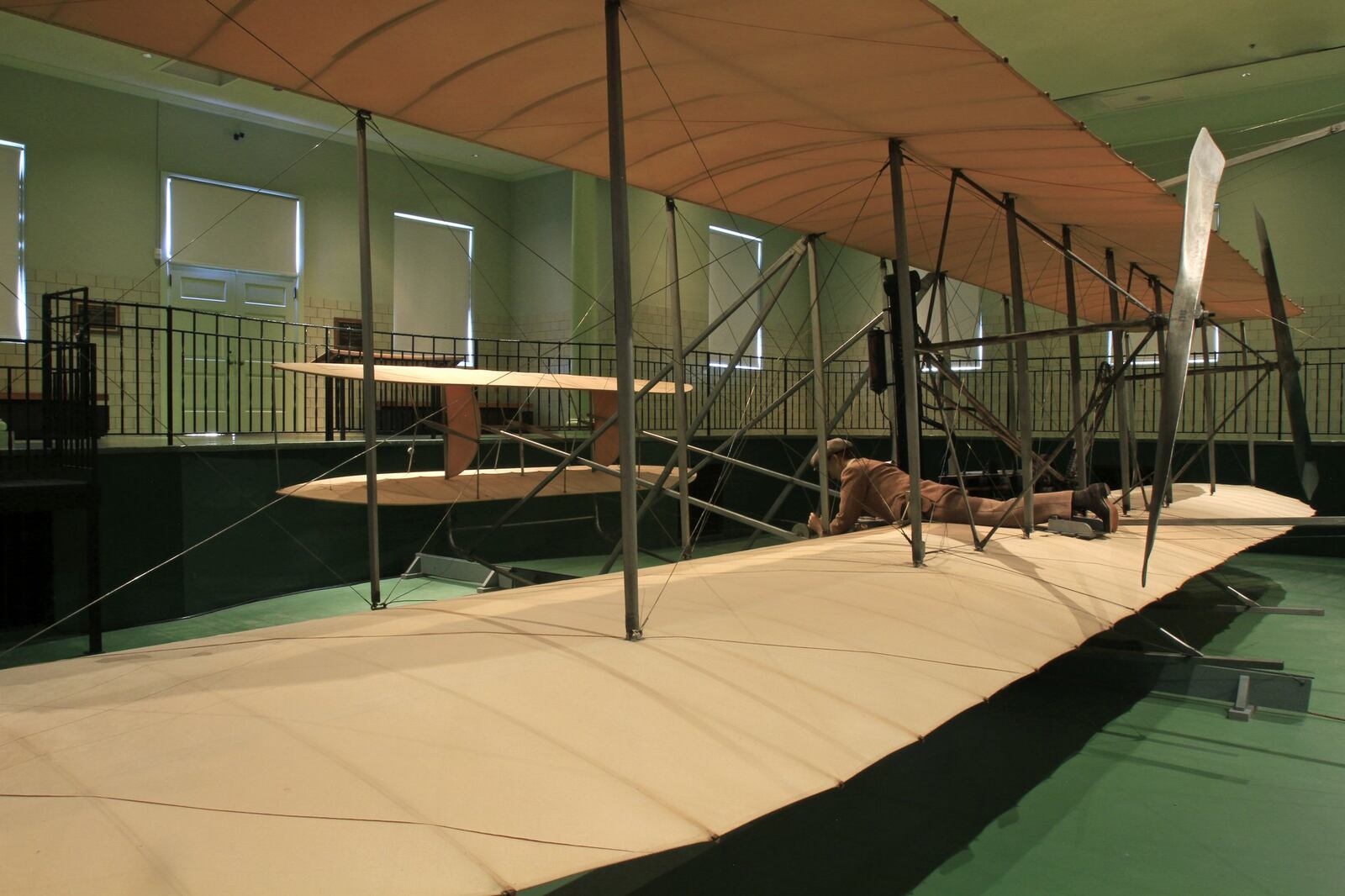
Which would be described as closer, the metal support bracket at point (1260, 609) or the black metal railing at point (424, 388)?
the metal support bracket at point (1260, 609)

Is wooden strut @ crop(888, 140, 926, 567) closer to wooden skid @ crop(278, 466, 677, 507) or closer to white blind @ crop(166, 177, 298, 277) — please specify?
wooden skid @ crop(278, 466, 677, 507)

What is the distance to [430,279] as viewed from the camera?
17000 mm

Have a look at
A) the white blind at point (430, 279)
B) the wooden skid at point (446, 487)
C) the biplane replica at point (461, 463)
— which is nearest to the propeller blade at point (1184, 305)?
the biplane replica at point (461, 463)

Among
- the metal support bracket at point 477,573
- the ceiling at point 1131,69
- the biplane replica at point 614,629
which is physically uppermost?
the ceiling at point 1131,69

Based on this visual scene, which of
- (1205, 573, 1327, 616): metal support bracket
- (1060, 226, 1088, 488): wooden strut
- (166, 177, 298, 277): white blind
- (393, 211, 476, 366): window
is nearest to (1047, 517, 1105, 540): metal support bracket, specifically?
(1060, 226, 1088, 488): wooden strut

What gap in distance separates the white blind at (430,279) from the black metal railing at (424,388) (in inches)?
18.7

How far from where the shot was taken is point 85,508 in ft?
21.1

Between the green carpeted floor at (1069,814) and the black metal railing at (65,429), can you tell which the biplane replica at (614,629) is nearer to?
the green carpeted floor at (1069,814)

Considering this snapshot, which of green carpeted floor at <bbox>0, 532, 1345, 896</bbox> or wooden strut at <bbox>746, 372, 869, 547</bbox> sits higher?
wooden strut at <bbox>746, 372, 869, 547</bbox>

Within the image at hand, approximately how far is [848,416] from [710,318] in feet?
12.0

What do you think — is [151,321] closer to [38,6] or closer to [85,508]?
[85,508]

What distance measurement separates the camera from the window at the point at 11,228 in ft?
39.8

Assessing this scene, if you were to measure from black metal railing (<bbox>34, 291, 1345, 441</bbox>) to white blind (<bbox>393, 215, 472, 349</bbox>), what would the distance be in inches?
18.7

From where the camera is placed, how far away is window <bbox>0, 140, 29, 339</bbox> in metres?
12.1
